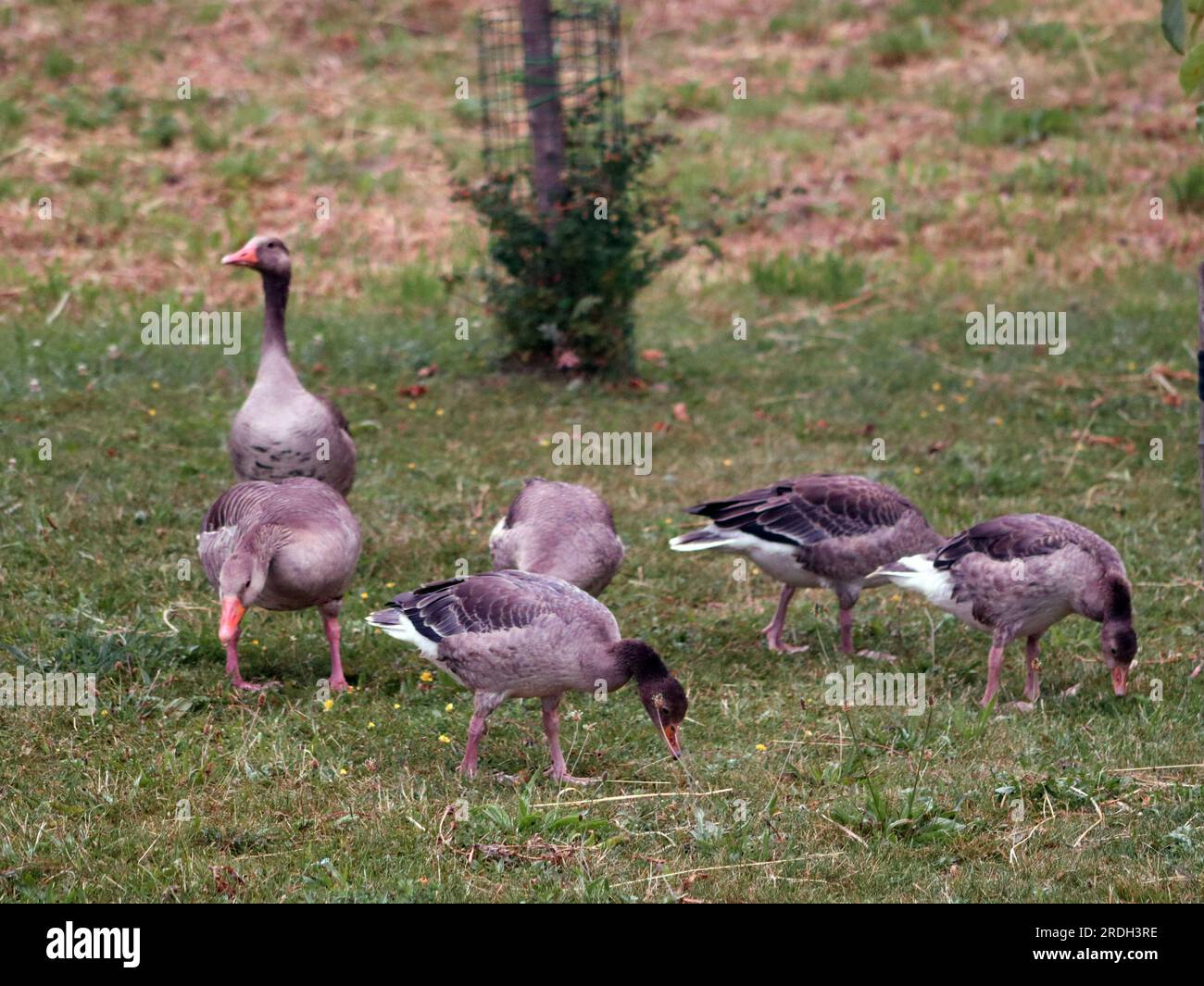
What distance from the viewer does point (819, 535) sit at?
807cm

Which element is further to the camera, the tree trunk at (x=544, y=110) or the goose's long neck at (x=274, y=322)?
the tree trunk at (x=544, y=110)

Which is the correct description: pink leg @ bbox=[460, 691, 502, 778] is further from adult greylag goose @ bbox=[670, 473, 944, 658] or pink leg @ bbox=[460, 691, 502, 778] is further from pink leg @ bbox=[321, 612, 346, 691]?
adult greylag goose @ bbox=[670, 473, 944, 658]

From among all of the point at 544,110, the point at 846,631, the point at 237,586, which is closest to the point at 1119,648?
the point at 846,631

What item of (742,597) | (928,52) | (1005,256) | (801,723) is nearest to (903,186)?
(1005,256)

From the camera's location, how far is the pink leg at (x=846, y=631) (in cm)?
817

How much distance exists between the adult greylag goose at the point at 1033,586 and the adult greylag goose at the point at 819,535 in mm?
562

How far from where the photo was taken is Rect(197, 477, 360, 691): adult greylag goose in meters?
6.80

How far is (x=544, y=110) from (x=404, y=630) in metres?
7.49

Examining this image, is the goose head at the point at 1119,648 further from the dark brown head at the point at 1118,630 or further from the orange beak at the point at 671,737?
the orange beak at the point at 671,737

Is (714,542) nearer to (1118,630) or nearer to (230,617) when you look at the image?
(1118,630)

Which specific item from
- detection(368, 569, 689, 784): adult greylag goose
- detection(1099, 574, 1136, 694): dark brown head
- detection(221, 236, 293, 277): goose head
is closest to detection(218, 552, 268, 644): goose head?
detection(368, 569, 689, 784): adult greylag goose

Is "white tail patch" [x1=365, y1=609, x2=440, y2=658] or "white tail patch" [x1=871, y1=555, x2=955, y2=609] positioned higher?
"white tail patch" [x1=365, y1=609, x2=440, y2=658]

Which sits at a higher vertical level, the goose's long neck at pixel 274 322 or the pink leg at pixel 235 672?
the goose's long neck at pixel 274 322

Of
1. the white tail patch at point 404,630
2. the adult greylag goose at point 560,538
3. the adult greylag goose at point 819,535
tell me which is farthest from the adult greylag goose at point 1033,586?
the white tail patch at point 404,630
